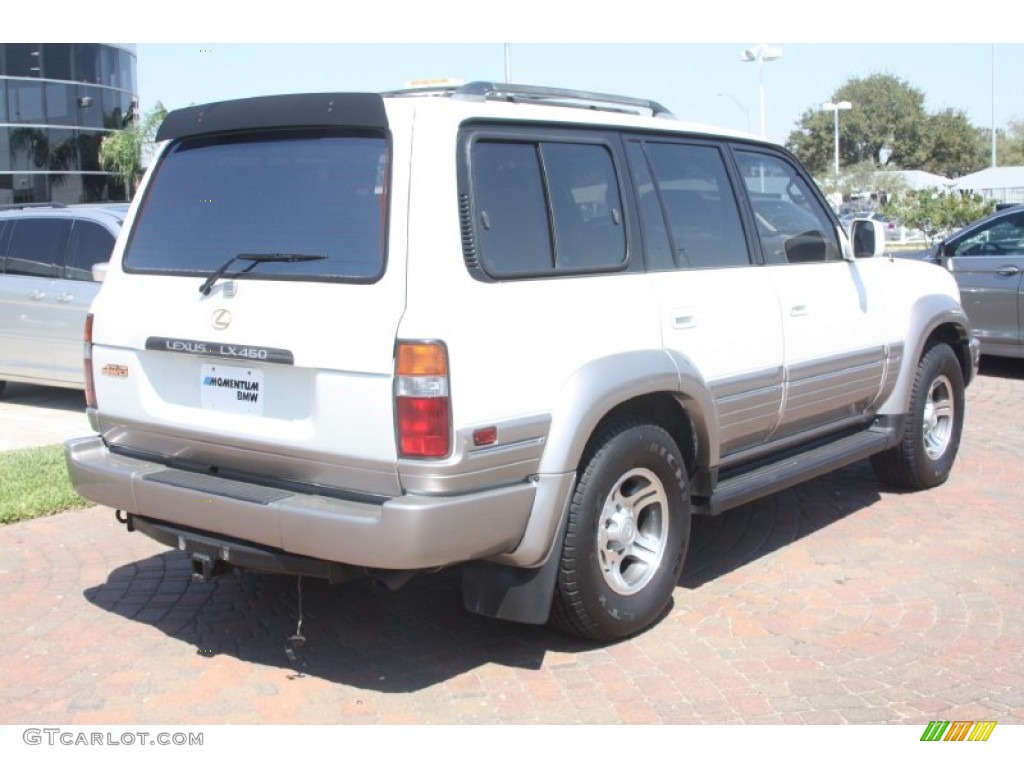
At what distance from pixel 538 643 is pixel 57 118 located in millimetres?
30759

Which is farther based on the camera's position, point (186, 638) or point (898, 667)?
point (186, 638)

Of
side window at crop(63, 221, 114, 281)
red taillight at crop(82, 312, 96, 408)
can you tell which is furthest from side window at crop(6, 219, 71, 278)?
red taillight at crop(82, 312, 96, 408)

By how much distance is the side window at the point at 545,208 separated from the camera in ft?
13.0

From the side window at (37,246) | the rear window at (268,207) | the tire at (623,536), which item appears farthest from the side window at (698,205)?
the side window at (37,246)

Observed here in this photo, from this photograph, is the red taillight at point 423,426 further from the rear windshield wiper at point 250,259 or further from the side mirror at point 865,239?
the side mirror at point 865,239

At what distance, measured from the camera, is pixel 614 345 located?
425 cm

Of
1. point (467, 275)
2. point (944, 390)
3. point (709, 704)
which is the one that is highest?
point (467, 275)

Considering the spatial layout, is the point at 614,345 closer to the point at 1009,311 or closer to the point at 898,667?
the point at 898,667

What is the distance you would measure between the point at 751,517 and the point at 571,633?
224 cm

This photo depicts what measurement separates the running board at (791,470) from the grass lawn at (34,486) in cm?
375

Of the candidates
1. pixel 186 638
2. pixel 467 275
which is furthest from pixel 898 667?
pixel 186 638

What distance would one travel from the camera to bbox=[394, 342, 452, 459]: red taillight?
11.8 ft

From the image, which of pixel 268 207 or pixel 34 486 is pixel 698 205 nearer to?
pixel 268 207

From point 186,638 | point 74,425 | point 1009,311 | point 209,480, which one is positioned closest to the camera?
point 209,480
